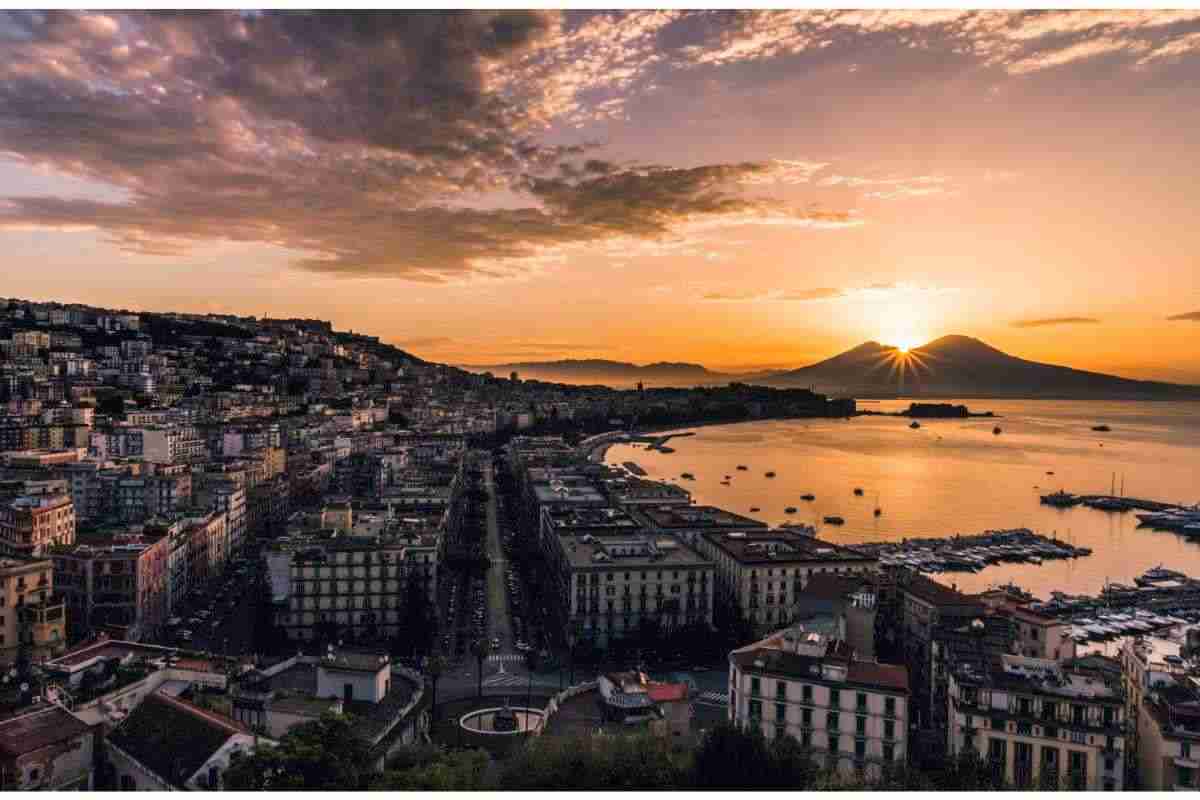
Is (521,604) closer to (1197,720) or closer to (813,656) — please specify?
(813,656)

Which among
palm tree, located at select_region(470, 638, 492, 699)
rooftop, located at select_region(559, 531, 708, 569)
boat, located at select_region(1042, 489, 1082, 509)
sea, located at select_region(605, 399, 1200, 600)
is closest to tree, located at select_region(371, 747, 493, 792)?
palm tree, located at select_region(470, 638, 492, 699)

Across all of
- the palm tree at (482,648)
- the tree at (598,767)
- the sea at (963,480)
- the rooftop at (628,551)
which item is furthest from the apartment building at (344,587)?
the sea at (963,480)

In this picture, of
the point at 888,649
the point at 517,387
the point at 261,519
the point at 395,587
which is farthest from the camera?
the point at 517,387

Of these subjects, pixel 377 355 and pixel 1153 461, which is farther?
pixel 377 355

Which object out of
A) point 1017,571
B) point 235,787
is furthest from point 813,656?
point 1017,571

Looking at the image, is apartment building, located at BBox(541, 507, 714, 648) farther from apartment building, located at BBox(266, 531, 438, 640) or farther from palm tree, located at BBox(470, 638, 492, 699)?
apartment building, located at BBox(266, 531, 438, 640)

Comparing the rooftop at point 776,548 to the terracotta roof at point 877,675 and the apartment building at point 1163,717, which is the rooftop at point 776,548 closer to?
the apartment building at point 1163,717
